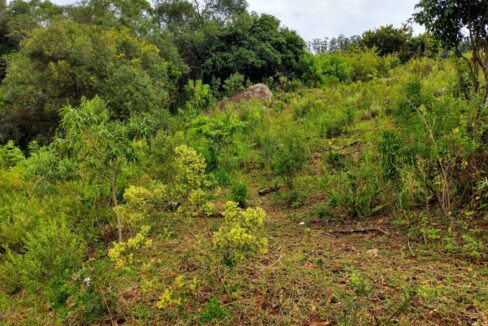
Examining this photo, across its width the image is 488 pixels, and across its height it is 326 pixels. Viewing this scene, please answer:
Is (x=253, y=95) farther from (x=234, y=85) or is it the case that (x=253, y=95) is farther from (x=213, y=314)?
(x=213, y=314)

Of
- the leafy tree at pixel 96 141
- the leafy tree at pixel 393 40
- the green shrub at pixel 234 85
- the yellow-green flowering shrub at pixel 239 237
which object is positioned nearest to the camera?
the yellow-green flowering shrub at pixel 239 237

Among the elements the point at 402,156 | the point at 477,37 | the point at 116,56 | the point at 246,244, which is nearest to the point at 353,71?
the point at 116,56

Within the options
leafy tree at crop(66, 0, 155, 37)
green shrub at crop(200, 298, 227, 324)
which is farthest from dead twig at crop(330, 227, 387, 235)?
leafy tree at crop(66, 0, 155, 37)

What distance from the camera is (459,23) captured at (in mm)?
4234

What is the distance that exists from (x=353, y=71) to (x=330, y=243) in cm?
1121

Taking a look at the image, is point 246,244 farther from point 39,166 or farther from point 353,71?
point 353,71

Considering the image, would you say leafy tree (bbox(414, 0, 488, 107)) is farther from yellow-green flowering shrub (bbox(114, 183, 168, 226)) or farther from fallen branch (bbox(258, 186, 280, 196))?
yellow-green flowering shrub (bbox(114, 183, 168, 226))

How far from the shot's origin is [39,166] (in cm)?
335

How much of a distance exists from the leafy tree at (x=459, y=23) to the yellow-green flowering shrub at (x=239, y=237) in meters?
3.08

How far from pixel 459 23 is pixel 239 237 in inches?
156

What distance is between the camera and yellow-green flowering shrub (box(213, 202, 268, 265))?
2051mm

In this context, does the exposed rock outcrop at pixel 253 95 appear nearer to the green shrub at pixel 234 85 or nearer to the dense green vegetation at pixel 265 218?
the green shrub at pixel 234 85

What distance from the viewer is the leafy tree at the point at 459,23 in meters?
3.98

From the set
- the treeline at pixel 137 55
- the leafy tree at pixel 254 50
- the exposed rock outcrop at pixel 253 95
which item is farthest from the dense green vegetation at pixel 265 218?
the leafy tree at pixel 254 50
